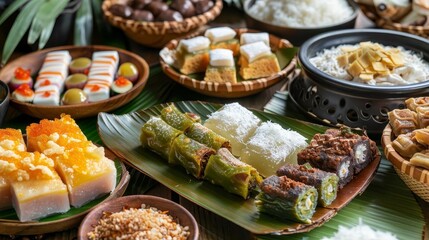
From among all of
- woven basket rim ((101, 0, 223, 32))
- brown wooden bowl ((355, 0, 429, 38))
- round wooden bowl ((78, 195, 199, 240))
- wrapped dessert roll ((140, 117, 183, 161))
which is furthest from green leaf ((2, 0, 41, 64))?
brown wooden bowl ((355, 0, 429, 38))

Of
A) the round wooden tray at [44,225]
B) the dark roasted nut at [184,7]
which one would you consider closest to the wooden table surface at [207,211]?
the round wooden tray at [44,225]

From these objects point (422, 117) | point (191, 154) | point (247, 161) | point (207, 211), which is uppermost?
point (422, 117)

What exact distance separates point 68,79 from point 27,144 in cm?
91

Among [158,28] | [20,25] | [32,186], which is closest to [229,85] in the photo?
[158,28]

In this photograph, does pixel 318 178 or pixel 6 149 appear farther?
pixel 6 149

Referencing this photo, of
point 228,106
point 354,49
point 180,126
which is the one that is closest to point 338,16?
point 354,49

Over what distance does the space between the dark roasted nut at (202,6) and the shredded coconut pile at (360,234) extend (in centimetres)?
223

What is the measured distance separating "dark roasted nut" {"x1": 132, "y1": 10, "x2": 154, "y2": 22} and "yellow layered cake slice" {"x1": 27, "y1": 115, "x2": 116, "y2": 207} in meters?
1.52

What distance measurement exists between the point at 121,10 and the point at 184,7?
448 millimetres

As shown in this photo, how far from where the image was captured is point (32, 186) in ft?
8.17

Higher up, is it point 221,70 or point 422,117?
point 422,117

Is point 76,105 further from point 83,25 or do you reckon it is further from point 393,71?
point 393,71

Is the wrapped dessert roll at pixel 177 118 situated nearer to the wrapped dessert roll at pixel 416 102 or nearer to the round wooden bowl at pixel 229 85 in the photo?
the round wooden bowl at pixel 229 85

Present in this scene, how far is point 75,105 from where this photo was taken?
332cm
